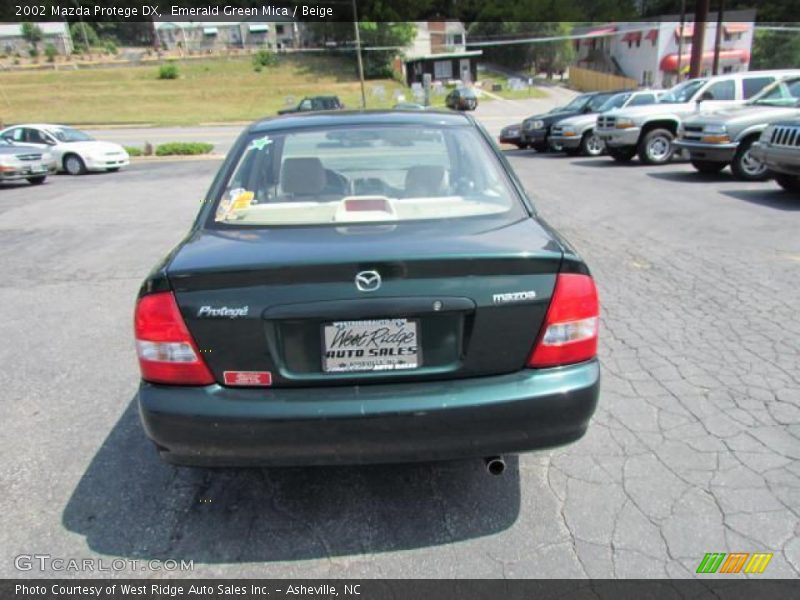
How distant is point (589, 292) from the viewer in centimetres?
227

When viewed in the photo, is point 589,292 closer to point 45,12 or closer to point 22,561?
point 22,561

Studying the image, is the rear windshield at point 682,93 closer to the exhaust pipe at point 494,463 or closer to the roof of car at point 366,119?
the roof of car at point 366,119

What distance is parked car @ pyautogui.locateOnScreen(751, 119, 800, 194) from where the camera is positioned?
27.2ft

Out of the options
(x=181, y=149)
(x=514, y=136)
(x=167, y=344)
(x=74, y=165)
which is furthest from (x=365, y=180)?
(x=181, y=149)

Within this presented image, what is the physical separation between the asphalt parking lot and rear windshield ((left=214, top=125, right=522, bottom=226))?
4.08 feet

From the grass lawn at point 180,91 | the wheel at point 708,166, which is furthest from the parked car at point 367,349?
the grass lawn at point 180,91

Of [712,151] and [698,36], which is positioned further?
[698,36]

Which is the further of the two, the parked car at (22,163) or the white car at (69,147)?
the white car at (69,147)

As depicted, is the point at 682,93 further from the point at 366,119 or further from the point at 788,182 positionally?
the point at 366,119

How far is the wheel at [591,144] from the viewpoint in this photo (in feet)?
54.7

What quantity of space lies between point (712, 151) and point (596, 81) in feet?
184

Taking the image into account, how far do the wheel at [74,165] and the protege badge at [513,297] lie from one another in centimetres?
1964

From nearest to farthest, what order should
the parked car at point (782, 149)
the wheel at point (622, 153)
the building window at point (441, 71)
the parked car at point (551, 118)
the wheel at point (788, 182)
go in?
the parked car at point (782, 149), the wheel at point (788, 182), the wheel at point (622, 153), the parked car at point (551, 118), the building window at point (441, 71)

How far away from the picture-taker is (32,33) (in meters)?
93.4
